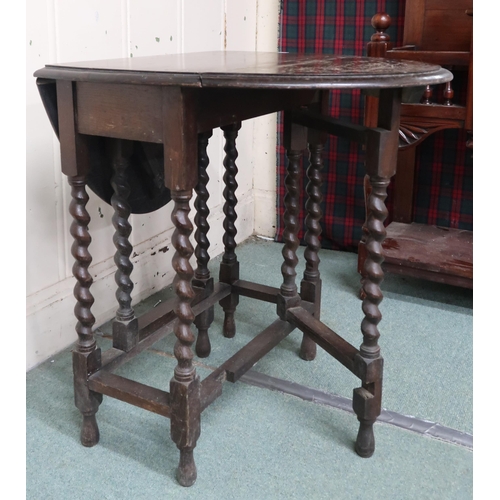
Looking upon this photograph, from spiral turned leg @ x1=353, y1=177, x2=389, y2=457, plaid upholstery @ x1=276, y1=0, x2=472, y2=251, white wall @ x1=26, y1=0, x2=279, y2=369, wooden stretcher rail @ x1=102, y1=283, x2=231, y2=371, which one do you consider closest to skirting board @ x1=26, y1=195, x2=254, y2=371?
white wall @ x1=26, y1=0, x2=279, y2=369

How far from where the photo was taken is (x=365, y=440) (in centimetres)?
161

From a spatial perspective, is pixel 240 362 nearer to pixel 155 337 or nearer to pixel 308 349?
pixel 155 337

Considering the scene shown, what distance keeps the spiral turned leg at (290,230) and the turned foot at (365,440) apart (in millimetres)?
478

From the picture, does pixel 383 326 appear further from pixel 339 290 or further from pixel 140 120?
pixel 140 120

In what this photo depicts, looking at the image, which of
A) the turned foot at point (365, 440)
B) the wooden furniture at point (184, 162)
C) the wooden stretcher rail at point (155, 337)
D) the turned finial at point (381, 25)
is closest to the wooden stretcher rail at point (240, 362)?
the wooden furniture at point (184, 162)

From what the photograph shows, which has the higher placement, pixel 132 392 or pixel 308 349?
pixel 132 392

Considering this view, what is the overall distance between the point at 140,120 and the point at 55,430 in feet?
2.83

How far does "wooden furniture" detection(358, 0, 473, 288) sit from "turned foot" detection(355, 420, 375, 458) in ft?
3.20

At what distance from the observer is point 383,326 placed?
90.8 inches

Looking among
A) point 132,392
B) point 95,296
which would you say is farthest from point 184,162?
point 95,296

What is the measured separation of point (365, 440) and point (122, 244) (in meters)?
0.80

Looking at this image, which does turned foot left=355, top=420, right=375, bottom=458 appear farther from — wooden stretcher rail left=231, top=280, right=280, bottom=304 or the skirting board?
the skirting board

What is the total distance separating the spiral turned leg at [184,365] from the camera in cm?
140

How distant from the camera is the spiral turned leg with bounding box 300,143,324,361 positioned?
6.40ft
